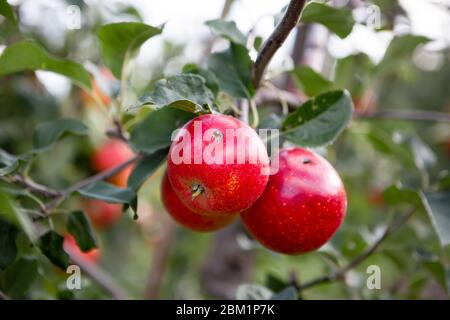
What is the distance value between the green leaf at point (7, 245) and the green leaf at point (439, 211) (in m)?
0.63

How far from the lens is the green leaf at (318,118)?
2.81 feet

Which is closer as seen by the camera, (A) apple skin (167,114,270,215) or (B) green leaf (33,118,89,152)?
(A) apple skin (167,114,270,215)

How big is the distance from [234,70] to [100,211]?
1.05 m

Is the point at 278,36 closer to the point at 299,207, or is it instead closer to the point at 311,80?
the point at 299,207

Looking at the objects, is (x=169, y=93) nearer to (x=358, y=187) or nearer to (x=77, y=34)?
(x=77, y=34)

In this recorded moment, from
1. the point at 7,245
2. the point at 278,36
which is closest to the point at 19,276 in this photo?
the point at 7,245

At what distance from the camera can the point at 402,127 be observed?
5.88ft

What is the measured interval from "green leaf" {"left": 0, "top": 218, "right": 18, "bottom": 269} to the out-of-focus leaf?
37 centimetres

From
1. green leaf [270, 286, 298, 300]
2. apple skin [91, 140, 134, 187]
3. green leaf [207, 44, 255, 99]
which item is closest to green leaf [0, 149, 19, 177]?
green leaf [207, 44, 255, 99]

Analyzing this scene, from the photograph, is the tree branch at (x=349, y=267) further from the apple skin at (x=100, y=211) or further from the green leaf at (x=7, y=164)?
the apple skin at (x=100, y=211)

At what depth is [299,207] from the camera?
0.79m

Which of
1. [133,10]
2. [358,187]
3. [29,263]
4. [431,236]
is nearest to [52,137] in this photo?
[29,263]

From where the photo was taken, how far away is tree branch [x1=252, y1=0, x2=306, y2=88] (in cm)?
69

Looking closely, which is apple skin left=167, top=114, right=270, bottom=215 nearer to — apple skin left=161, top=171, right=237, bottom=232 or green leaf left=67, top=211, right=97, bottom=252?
apple skin left=161, top=171, right=237, bottom=232
